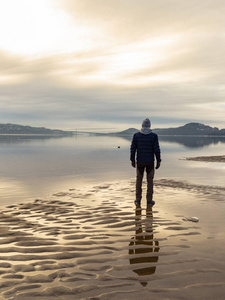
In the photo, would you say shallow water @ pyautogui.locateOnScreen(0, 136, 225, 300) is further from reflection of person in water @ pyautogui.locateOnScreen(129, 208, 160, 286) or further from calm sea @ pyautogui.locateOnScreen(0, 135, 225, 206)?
calm sea @ pyautogui.locateOnScreen(0, 135, 225, 206)

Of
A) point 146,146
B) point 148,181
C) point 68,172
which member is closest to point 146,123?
point 146,146

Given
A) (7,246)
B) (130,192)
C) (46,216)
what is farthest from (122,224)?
(130,192)

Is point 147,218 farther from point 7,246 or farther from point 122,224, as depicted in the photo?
point 7,246

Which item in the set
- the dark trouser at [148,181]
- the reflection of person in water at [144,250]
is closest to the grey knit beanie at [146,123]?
the dark trouser at [148,181]

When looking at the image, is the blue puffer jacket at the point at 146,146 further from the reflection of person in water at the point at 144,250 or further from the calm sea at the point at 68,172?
the calm sea at the point at 68,172

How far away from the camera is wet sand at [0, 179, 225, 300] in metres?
4.43

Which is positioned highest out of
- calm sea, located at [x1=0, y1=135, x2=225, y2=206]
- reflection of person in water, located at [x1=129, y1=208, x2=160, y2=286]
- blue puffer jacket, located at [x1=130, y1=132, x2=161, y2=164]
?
blue puffer jacket, located at [x1=130, y1=132, x2=161, y2=164]

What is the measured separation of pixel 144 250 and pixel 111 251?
715mm

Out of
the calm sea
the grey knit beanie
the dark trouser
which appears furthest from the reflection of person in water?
the calm sea

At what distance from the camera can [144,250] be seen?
19.8ft

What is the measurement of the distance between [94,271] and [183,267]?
64.2 inches

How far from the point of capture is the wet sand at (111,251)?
443 centimetres

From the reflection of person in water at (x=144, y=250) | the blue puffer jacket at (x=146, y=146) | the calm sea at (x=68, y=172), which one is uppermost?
the blue puffer jacket at (x=146, y=146)

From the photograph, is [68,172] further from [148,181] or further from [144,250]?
[144,250]
